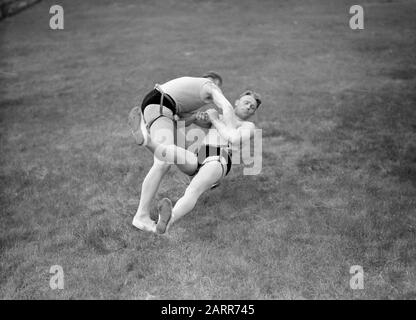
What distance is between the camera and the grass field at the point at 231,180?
420 cm

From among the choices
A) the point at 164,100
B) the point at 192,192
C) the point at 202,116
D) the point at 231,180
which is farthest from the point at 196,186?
the point at 231,180

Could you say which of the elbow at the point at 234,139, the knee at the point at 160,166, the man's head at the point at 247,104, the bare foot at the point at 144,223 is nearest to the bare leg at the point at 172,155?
the knee at the point at 160,166

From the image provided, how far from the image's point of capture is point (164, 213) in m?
4.41

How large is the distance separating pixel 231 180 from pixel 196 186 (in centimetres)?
153

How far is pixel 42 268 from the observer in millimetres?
4367

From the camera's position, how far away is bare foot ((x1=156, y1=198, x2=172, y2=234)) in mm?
4363

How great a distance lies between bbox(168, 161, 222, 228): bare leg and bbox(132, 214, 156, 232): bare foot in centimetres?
29

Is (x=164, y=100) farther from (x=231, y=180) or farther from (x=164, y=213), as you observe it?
(x=231, y=180)

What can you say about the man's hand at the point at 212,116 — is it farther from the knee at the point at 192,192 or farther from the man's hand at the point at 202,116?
the knee at the point at 192,192

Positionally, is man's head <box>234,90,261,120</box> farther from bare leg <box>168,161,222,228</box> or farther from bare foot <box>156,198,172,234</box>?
bare foot <box>156,198,172,234</box>

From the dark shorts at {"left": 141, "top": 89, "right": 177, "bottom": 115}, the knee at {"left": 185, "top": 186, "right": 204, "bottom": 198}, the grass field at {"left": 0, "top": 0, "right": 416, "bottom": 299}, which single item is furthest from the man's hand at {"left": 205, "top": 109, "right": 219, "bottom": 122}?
the grass field at {"left": 0, "top": 0, "right": 416, "bottom": 299}

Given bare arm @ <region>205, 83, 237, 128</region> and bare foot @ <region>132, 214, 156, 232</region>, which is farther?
bare foot @ <region>132, 214, 156, 232</region>

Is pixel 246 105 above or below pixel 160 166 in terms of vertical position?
above
